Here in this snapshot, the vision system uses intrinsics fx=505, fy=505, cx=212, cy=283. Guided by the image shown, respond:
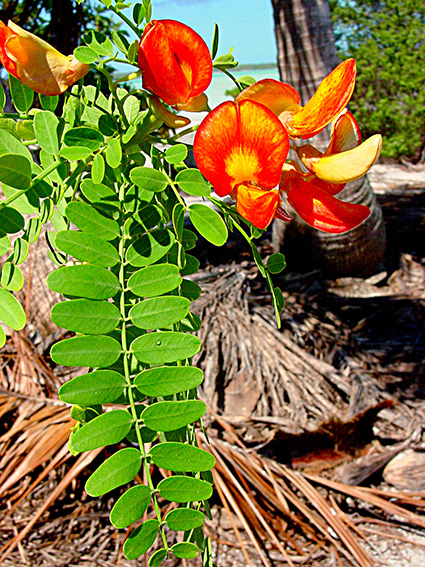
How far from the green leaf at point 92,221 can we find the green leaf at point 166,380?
117mm

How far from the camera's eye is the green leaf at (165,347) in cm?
35

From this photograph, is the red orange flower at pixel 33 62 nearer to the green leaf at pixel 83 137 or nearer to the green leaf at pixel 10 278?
the green leaf at pixel 83 137

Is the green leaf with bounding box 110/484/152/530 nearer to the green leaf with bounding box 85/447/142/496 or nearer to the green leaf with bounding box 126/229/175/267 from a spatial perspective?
the green leaf with bounding box 85/447/142/496

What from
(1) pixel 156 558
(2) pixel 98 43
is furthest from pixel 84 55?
(1) pixel 156 558

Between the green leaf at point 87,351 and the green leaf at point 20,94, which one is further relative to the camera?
the green leaf at point 20,94

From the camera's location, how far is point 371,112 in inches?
A: 186

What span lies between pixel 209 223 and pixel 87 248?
0.10 m

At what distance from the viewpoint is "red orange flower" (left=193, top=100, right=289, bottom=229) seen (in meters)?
0.33

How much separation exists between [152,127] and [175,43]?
74 mm

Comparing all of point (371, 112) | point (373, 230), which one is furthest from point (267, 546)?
point (371, 112)

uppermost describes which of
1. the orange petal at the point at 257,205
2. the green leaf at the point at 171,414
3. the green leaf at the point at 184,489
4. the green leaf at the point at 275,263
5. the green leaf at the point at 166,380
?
the orange petal at the point at 257,205

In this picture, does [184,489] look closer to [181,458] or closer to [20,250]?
[181,458]

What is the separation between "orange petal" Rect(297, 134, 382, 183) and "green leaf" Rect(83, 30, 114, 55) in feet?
0.61

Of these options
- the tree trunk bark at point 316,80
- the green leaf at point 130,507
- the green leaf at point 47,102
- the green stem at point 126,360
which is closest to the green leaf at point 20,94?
the green leaf at point 47,102
